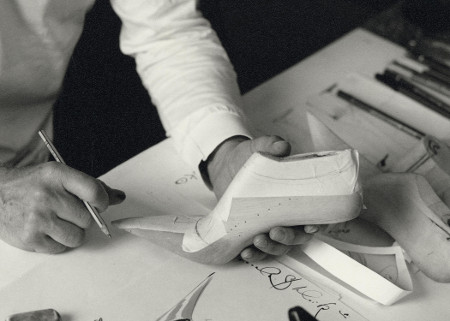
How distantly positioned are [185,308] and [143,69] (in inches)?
16.0

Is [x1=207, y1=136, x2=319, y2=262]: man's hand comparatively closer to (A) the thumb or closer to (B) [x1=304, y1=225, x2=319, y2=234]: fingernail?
(B) [x1=304, y1=225, x2=319, y2=234]: fingernail

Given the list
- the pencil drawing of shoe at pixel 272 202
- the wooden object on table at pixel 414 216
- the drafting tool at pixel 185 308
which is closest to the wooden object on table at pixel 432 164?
the wooden object on table at pixel 414 216

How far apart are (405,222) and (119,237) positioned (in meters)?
0.31

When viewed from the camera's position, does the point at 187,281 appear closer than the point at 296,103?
Yes

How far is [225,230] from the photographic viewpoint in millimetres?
544

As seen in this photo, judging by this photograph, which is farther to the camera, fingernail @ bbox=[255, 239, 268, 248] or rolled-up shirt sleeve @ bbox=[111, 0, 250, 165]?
rolled-up shirt sleeve @ bbox=[111, 0, 250, 165]

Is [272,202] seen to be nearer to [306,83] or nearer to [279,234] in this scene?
[279,234]

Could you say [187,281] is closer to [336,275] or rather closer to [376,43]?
[336,275]

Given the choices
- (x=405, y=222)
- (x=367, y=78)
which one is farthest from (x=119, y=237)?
(x=367, y=78)

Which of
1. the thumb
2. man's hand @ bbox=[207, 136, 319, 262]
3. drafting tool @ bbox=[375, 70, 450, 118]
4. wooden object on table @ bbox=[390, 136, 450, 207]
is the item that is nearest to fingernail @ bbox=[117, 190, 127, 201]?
the thumb

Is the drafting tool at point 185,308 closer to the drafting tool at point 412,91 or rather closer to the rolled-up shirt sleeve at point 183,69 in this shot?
the rolled-up shirt sleeve at point 183,69

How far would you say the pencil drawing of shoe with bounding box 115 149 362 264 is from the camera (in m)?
0.51

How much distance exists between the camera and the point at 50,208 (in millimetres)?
567

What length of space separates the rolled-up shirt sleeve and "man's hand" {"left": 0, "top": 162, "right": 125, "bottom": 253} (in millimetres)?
173
